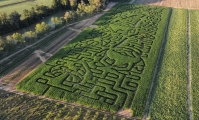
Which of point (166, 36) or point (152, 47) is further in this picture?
point (166, 36)

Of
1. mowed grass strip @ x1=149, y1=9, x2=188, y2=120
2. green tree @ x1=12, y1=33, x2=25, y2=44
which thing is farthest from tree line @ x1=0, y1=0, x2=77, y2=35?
mowed grass strip @ x1=149, y1=9, x2=188, y2=120

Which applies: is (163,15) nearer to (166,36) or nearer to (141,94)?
(166,36)

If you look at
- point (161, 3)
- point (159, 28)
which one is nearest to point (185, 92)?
point (159, 28)

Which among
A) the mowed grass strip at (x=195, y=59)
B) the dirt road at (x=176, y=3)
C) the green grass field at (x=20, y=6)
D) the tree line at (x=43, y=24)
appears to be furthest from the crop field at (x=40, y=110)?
the dirt road at (x=176, y=3)

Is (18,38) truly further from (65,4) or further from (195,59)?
(195,59)

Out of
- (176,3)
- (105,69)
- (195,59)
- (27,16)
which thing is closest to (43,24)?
(27,16)
